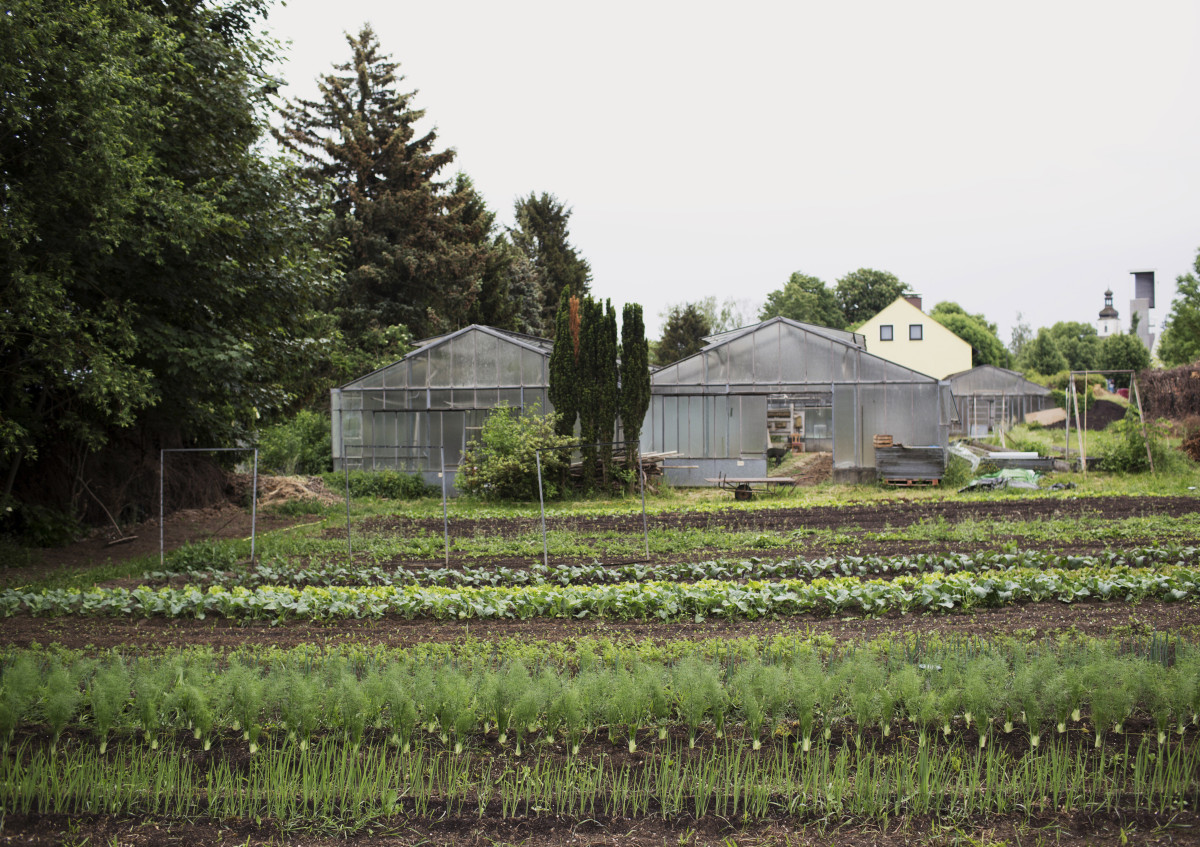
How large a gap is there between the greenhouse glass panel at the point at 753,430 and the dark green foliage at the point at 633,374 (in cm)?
334

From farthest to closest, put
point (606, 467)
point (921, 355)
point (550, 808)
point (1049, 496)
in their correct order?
point (921, 355) → point (606, 467) → point (1049, 496) → point (550, 808)

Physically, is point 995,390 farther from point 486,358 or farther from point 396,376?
point 396,376

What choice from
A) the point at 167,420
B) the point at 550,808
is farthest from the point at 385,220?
the point at 550,808

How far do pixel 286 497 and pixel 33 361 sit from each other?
28.7ft

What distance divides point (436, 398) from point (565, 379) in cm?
428

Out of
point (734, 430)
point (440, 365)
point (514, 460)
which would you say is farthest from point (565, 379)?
point (734, 430)

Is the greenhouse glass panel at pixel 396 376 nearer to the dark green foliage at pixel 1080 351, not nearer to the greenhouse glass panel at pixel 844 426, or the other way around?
the greenhouse glass panel at pixel 844 426

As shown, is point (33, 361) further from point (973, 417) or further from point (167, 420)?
point (973, 417)

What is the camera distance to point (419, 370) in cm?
2280

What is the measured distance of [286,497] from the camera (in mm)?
20094

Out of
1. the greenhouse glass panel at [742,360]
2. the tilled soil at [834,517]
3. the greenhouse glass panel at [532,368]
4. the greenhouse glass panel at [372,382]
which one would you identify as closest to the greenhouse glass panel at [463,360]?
the greenhouse glass panel at [532,368]

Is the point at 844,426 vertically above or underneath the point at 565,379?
underneath

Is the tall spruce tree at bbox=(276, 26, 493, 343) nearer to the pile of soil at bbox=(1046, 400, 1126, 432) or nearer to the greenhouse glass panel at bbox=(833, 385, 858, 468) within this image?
the greenhouse glass panel at bbox=(833, 385, 858, 468)

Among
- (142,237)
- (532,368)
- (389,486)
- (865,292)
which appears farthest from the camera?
(865,292)
